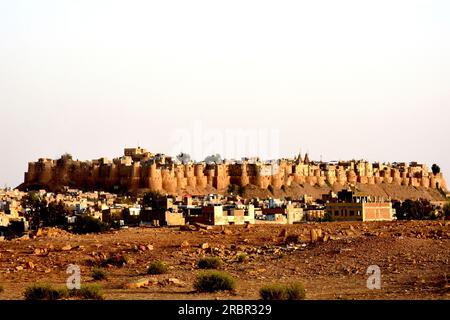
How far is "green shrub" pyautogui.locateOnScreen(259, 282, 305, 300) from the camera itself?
1445 centimetres

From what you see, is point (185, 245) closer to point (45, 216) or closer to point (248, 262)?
point (248, 262)

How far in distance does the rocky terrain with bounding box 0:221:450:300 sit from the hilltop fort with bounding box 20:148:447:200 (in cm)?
4983

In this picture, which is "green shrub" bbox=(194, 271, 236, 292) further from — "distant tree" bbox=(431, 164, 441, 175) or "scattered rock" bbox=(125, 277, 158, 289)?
"distant tree" bbox=(431, 164, 441, 175)

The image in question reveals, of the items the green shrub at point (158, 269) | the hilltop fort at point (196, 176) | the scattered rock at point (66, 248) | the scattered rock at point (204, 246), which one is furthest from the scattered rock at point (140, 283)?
the hilltop fort at point (196, 176)

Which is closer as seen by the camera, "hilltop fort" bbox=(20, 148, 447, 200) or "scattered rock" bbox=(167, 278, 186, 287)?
"scattered rock" bbox=(167, 278, 186, 287)

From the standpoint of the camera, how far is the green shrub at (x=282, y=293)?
1445cm

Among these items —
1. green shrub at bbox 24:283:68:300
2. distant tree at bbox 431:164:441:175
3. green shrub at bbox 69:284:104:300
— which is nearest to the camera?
green shrub at bbox 69:284:104:300

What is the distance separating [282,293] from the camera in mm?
14453

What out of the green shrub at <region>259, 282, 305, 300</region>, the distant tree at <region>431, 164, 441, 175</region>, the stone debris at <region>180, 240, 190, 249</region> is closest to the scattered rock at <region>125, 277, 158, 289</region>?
the green shrub at <region>259, 282, 305, 300</region>

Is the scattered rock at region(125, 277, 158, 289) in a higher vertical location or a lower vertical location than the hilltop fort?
lower

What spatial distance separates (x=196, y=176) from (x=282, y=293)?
228 feet

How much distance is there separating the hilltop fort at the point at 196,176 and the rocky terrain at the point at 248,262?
49.8 metres

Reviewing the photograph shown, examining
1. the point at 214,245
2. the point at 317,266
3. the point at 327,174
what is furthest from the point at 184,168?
the point at 317,266
